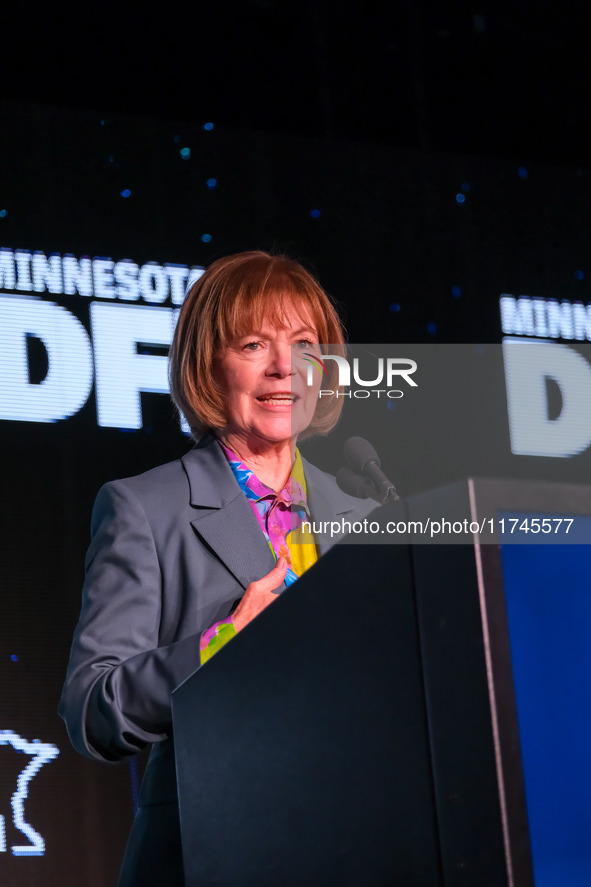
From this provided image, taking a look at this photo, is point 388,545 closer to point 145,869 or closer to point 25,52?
point 145,869

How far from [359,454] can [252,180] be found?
2.34 metres

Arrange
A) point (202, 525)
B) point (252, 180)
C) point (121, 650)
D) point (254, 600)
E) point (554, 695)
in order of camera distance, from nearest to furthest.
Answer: point (554, 695), point (254, 600), point (121, 650), point (202, 525), point (252, 180)

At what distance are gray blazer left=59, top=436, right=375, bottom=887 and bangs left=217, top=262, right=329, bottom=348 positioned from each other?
6.9 inches

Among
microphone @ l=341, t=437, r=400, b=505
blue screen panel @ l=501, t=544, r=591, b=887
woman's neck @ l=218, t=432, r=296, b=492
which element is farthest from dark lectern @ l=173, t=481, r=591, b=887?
woman's neck @ l=218, t=432, r=296, b=492

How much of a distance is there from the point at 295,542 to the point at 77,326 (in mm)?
1916

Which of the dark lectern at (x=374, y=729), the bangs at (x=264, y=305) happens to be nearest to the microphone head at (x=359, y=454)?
the bangs at (x=264, y=305)

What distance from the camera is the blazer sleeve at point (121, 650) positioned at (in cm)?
122

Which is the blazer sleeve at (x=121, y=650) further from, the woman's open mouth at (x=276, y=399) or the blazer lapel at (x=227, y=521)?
Result: the woman's open mouth at (x=276, y=399)

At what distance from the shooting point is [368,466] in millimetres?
1545

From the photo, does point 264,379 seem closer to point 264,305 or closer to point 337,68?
point 264,305

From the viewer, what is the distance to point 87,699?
4.28 feet

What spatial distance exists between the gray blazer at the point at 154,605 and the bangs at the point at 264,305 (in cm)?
18

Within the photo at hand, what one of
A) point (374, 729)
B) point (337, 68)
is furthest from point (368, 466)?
point (337, 68)

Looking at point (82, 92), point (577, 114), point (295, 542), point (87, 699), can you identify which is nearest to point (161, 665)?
point (87, 699)
